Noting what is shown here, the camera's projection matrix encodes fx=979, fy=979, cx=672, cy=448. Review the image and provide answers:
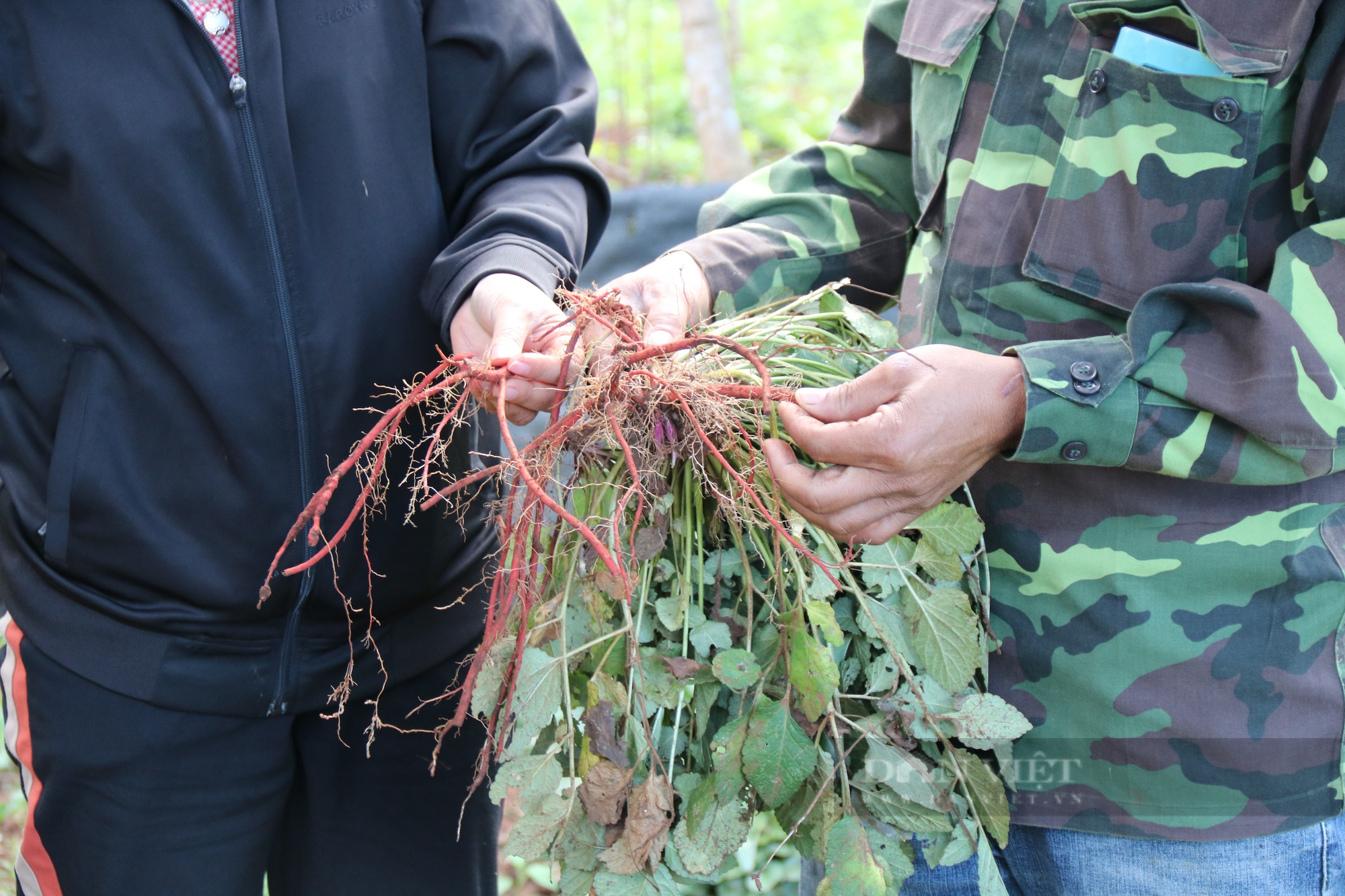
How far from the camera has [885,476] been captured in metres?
1.00

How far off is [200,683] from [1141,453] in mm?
1124

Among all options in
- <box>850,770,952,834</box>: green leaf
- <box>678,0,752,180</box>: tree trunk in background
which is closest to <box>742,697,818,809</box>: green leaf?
<box>850,770,952,834</box>: green leaf

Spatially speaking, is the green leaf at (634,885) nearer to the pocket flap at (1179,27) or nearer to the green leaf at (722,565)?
the green leaf at (722,565)

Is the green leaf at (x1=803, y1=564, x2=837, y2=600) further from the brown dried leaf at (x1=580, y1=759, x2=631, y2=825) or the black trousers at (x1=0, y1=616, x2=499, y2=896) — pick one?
the black trousers at (x1=0, y1=616, x2=499, y2=896)

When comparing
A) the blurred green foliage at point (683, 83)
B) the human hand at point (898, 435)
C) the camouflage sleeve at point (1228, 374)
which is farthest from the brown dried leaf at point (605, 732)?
the blurred green foliage at point (683, 83)

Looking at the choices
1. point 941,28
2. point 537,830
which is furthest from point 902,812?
point 941,28

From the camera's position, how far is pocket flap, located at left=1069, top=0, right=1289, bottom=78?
958mm

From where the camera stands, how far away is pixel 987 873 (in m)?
1.12

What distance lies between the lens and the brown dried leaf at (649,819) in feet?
3.44

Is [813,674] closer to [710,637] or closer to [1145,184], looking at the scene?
[710,637]

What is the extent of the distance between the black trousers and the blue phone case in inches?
44.9

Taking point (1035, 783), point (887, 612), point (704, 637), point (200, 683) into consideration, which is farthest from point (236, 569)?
point (1035, 783)

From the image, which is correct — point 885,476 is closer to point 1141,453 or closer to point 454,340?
point 1141,453

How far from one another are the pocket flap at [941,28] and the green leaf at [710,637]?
28.8 inches
